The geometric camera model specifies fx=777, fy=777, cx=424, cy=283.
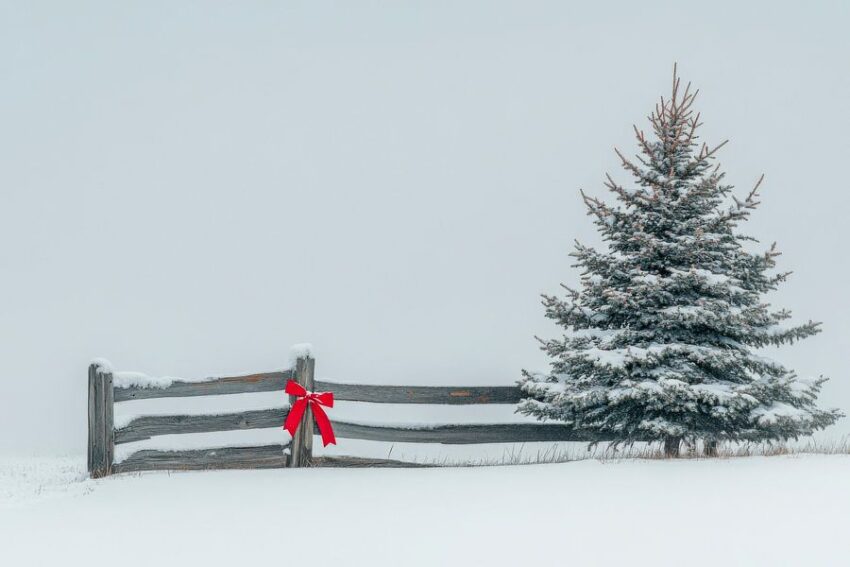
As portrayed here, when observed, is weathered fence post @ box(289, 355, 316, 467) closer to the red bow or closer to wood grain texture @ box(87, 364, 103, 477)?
the red bow

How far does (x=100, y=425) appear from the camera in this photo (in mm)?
11156

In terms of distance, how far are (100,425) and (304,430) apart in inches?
115

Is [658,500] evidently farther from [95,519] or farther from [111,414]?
[111,414]

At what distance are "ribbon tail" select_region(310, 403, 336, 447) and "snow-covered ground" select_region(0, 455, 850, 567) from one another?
0.44 meters

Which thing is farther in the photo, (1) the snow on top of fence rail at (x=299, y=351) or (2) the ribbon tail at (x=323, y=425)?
(1) the snow on top of fence rail at (x=299, y=351)

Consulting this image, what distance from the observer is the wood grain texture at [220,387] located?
37.3 feet

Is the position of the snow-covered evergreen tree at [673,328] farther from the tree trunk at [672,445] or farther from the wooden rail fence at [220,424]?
the wooden rail fence at [220,424]

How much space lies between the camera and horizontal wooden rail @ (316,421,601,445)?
11.8 m

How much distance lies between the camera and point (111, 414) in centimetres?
1122

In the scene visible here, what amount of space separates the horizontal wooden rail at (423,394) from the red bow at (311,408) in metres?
0.23

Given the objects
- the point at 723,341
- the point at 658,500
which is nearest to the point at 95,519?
the point at 658,500

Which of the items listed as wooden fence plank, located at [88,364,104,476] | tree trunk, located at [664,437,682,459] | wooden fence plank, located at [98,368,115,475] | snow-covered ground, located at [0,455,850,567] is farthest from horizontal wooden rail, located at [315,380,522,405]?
wooden fence plank, located at [88,364,104,476]

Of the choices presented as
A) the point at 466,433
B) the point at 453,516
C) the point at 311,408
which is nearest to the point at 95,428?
the point at 311,408

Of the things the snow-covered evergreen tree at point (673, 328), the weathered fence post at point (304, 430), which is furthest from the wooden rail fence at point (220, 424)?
the snow-covered evergreen tree at point (673, 328)
